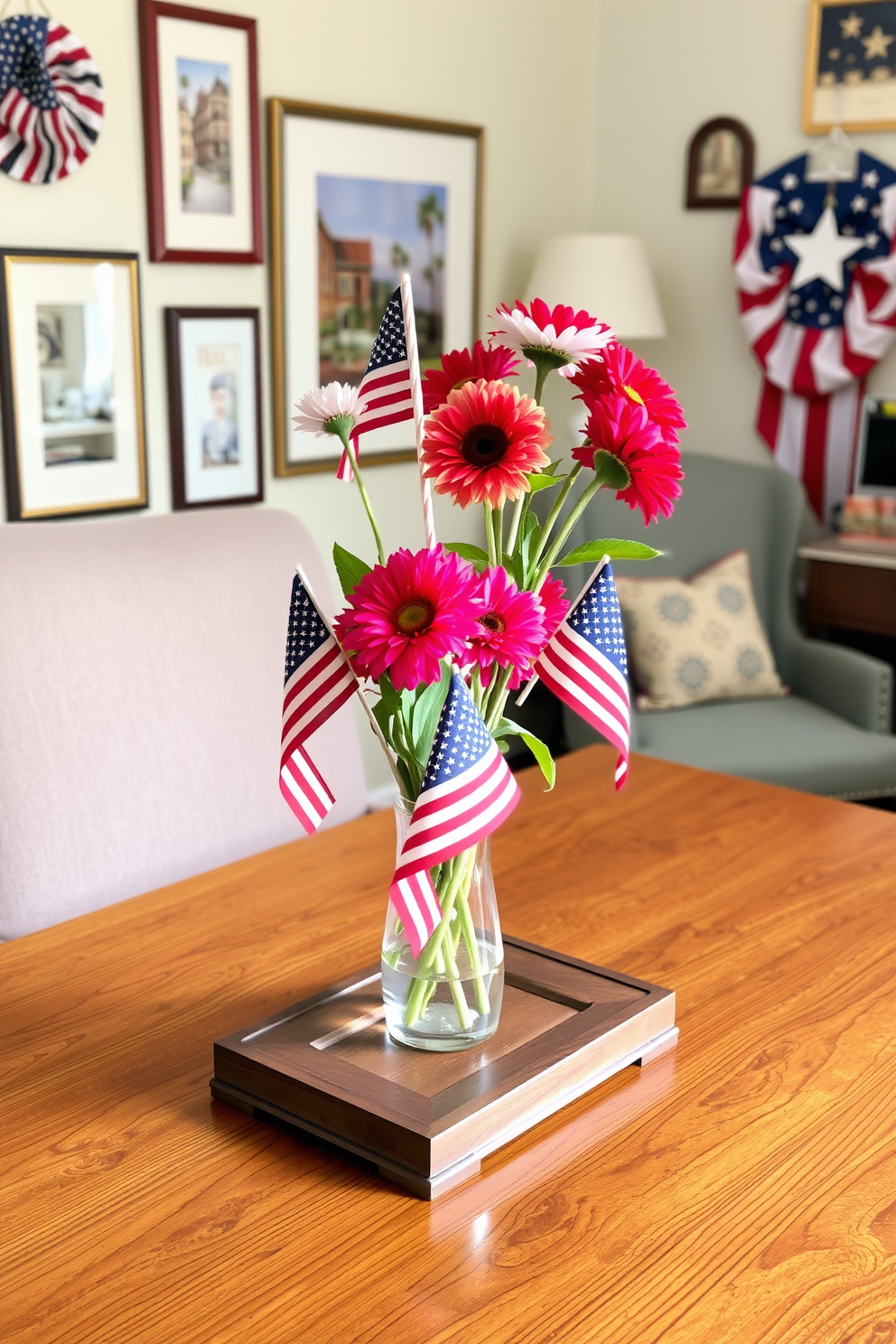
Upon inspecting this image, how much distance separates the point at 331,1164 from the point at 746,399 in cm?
344

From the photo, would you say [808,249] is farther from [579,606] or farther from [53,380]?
[579,606]

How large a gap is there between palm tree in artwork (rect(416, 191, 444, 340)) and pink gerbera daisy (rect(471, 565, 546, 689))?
2.87m

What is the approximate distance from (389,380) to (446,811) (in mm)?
338

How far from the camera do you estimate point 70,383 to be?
2.81 metres

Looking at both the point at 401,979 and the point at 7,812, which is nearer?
the point at 401,979

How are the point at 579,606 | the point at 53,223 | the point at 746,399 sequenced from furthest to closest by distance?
1. the point at 746,399
2. the point at 53,223
3. the point at 579,606

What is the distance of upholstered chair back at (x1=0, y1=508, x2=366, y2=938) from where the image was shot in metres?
1.55

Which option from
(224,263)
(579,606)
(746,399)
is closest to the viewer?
(579,606)

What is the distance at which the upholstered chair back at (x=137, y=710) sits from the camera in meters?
1.55

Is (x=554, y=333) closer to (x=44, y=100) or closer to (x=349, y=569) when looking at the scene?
(x=349, y=569)

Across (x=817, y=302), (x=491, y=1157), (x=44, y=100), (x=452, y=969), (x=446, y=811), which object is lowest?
(x=491, y=1157)

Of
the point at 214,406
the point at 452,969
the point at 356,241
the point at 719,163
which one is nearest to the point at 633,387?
the point at 452,969

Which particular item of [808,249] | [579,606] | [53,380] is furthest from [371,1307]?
[808,249]

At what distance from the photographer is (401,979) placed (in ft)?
3.46
